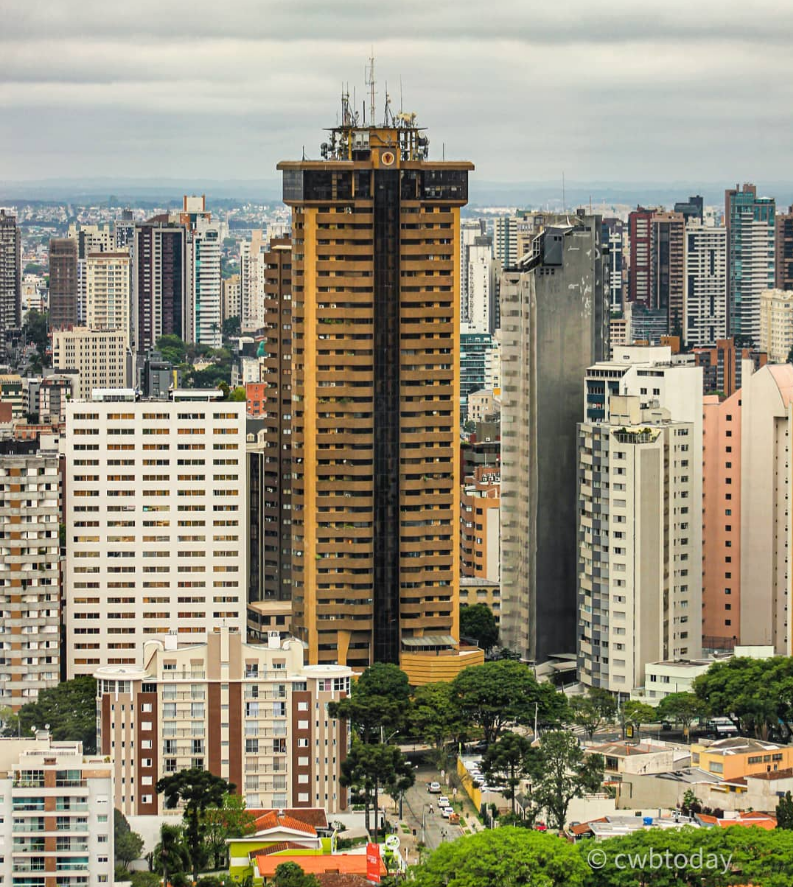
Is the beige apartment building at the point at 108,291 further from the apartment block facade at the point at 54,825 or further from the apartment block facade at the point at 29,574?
the apartment block facade at the point at 54,825

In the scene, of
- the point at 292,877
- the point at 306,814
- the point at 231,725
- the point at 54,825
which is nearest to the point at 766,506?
the point at 231,725

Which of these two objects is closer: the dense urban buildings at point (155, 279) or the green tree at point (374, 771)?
the green tree at point (374, 771)

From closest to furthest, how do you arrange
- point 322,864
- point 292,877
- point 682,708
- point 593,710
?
point 292,877 → point 322,864 → point 682,708 → point 593,710

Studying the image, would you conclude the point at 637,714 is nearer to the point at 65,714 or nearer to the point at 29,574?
the point at 65,714

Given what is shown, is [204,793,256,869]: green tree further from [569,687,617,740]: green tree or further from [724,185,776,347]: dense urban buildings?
[724,185,776,347]: dense urban buildings

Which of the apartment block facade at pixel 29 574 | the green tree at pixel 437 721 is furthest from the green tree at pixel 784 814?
the apartment block facade at pixel 29 574

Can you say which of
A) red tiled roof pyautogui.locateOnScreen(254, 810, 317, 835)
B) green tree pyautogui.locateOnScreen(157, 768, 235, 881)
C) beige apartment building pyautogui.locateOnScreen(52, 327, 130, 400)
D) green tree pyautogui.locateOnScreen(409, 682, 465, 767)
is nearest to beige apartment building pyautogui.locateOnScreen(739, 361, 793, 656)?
green tree pyautogui.locateOnScreen(409, 682, 465, 767)

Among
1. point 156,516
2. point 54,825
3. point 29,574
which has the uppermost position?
point 156,516
